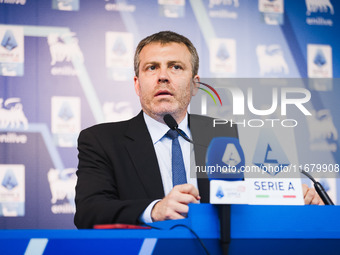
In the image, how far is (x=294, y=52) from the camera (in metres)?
3.12

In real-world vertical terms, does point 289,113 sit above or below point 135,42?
below

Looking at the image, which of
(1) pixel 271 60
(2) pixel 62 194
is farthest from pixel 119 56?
(1) pixel 271 60

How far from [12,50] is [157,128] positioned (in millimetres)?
1535

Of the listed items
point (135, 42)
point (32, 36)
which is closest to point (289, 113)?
point (135, 42)

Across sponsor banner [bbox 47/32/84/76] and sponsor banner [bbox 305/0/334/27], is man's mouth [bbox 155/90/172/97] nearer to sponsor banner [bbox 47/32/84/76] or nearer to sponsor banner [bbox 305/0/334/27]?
sponsor banner [bbox 47/32/84/76]

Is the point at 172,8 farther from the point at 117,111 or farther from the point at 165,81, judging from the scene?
the point at 165,81

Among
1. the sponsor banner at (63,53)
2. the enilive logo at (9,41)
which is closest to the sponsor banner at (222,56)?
the sponsor banner at (63,53)

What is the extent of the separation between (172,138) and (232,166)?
0.83m

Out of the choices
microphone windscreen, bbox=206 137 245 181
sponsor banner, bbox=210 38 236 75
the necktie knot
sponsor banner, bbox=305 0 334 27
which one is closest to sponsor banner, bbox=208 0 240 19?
sponsor banner, bbox=210 38 236 75

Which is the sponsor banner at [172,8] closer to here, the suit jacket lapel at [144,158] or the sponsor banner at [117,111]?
the sponsor banner at [117,111]

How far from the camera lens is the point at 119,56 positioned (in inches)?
113

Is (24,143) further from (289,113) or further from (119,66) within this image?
(289,113)

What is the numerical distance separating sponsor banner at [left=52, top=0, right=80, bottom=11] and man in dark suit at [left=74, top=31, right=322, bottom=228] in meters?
1.33

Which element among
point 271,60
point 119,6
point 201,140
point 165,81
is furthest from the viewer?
point 271,60
